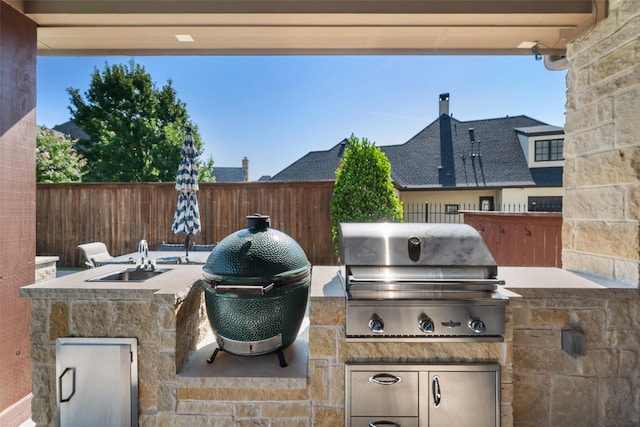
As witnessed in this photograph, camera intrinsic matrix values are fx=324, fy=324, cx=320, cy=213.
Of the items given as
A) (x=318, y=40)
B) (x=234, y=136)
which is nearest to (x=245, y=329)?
(x=318, y=40)

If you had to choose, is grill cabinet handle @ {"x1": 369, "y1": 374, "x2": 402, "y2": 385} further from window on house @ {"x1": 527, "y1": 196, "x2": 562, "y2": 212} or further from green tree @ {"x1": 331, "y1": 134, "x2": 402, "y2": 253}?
window on house @ {"x1": 527, "y1": 196, "x2": 562, "y2": 212}

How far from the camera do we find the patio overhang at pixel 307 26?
2365 millimetres

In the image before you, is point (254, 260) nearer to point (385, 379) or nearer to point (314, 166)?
point (385, 379)

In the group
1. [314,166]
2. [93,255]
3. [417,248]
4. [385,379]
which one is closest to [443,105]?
[314,166]

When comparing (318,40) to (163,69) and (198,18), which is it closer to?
(198,18)

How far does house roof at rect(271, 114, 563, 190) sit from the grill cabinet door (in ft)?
32.6

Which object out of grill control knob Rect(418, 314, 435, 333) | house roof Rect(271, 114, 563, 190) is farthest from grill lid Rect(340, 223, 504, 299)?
house roof Rect(271, 114, 563, 190)

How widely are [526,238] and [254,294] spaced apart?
4.24 metres

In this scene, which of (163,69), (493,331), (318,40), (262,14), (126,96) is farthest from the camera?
(163,69)

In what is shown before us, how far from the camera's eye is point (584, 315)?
2055mm

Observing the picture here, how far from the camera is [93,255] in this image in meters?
4.88

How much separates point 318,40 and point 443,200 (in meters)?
11.6

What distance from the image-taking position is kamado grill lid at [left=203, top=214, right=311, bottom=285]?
6.26 ft

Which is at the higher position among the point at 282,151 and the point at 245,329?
the point at 282,151
